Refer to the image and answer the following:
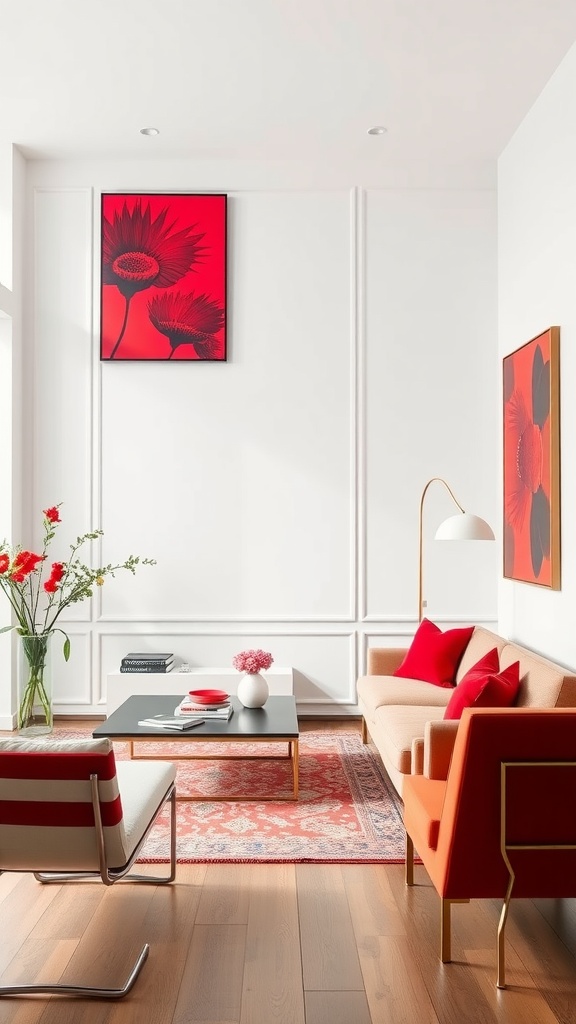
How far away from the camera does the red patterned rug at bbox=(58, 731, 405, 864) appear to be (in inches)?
138

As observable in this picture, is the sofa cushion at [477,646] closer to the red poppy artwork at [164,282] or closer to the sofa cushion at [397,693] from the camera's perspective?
the sofa cushion at [397,693]

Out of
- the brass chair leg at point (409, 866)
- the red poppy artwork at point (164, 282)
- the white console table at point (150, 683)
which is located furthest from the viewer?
the red poppy artwork at point (164, 282)

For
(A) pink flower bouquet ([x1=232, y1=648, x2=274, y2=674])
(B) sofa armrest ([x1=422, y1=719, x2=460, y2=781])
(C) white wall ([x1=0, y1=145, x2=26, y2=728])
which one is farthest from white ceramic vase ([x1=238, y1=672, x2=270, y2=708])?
(C) white wall ([x1=0, y1=145, x2=26, y2=728])

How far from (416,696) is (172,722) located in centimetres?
126

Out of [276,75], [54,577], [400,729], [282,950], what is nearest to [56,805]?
[282,950]

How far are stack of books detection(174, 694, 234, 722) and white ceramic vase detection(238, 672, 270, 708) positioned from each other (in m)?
0.09

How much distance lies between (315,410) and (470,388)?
1.03 m

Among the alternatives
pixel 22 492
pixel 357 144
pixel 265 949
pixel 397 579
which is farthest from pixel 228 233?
pixel 265 949

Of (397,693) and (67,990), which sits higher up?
(397,693)

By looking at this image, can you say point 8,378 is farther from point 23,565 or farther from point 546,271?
point 546,271

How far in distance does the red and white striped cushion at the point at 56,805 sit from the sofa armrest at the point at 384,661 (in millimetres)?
2817

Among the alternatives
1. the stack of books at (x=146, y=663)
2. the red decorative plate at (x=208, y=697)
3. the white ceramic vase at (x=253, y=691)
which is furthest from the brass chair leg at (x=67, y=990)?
the stack of books at (x=146, y=663)

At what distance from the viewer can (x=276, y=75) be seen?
4.63 m

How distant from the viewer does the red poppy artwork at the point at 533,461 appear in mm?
4227
